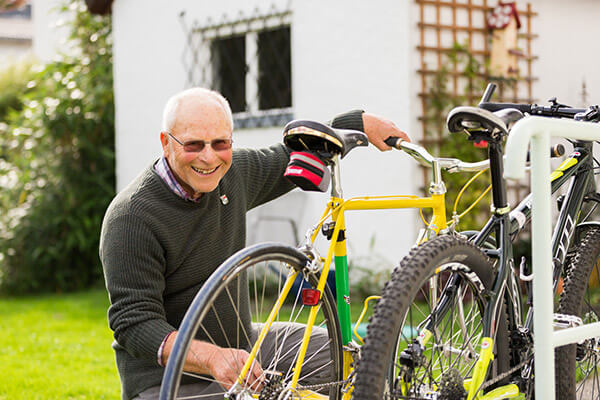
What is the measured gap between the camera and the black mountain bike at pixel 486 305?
1776mm

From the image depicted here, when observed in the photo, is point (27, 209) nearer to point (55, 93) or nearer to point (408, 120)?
point (55, 93)

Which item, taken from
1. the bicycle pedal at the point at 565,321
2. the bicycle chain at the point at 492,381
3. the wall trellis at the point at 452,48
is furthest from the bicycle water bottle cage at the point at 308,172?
the wall trellis at the point at 452,48

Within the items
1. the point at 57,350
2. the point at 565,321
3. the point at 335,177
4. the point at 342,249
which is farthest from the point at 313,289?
the point at 57,350

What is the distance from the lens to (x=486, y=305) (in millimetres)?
2070

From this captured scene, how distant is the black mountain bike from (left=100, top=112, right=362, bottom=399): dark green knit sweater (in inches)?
25.6

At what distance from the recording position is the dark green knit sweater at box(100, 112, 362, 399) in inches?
84.4

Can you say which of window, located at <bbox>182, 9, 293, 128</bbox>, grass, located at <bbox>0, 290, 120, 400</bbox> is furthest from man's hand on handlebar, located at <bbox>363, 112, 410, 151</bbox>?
window, located at <bbox>182, 9, 293, 128</bbox>

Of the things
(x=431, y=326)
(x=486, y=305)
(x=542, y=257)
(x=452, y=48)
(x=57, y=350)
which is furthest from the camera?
(x=452, y=48)

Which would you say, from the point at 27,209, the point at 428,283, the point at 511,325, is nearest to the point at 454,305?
the point at 428,283

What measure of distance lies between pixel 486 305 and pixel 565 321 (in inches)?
10.9

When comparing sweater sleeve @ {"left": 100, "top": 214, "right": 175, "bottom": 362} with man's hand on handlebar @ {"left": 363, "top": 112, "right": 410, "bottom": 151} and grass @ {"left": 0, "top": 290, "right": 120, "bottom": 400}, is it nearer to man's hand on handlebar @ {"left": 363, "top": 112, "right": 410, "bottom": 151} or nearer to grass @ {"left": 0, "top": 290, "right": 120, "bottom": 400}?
man's hand on handlebar @ {"left": 363, "top": 112, "right": 410, "bottom": 151}

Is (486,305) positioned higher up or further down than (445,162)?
further down

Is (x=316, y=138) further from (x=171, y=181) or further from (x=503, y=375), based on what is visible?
(x=503, y=375)

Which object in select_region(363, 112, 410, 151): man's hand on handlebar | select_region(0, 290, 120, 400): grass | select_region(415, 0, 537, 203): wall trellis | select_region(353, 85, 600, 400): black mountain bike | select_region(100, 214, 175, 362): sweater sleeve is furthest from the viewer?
select_region(415, 0, 537, 203): wall trellis
